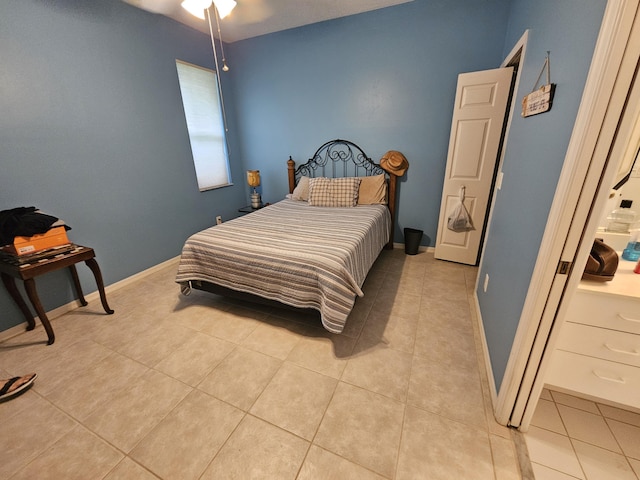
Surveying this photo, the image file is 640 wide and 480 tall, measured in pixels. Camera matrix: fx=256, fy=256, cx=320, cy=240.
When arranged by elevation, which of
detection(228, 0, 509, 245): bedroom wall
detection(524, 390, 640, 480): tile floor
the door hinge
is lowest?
detection(524, 390, 640, 480): tile floor

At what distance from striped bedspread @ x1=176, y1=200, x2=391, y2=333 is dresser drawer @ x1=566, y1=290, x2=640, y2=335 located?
43.6 inches

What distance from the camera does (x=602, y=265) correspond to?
3.79 ft

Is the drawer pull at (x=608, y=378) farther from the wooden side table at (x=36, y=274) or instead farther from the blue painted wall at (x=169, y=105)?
the wooden side table at (x=36, y=274)

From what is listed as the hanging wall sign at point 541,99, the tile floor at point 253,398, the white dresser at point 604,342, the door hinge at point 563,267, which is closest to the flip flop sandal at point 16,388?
the tile floor at point 253,398

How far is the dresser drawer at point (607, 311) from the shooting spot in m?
1.13

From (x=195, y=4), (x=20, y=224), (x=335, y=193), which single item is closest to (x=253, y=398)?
(x=20, y=224)

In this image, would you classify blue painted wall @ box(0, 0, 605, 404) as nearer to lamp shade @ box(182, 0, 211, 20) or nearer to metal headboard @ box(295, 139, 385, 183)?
metal headboard @ box(295, 139, 385, 183)

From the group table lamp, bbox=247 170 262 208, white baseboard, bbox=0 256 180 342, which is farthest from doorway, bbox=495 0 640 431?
table lamp, bbox=247 170 262 208

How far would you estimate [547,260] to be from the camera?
3.34ft

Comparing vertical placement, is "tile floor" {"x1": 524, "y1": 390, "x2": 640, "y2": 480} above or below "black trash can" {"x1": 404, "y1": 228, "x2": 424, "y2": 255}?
below

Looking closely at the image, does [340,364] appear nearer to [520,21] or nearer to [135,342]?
[135,342]

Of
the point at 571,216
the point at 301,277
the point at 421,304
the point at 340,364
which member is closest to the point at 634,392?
the point at 571,216

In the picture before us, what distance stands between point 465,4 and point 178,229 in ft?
13.4

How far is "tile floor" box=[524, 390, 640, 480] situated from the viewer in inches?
44.4
